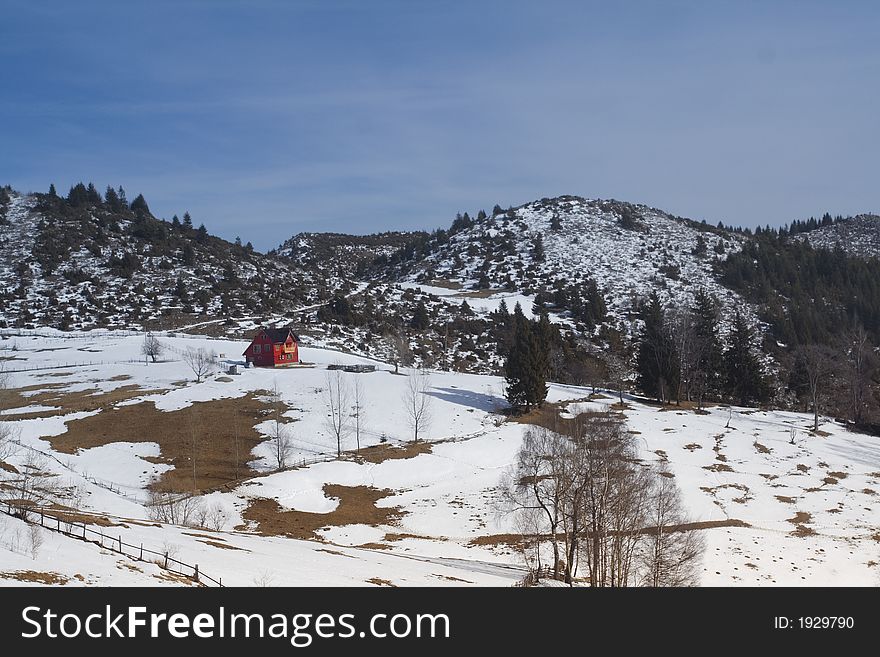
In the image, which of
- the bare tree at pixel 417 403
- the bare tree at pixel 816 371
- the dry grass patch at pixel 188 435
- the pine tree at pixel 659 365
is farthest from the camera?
the pine tree at pixel 659 365

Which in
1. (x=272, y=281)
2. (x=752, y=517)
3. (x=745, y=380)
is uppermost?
(x=272, y=281)

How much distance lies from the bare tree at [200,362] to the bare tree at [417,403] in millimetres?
27735

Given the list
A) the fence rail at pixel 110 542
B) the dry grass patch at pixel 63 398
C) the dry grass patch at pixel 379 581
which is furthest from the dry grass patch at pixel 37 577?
the dry grass patch at pixel 63 398

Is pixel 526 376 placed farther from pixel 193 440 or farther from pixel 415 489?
pixel 193 440

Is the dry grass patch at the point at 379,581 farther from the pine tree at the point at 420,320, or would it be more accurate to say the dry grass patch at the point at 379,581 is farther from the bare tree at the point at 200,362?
the pine tree at the point at 420,320

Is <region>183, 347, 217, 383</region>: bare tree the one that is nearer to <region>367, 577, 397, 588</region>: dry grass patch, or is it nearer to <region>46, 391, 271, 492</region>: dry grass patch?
<region>46, 391, 271, 492</region>: dry grass patch

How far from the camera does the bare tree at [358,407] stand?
6362 centimetres

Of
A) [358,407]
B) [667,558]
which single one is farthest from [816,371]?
[667,558]

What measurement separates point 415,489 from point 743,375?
60.8m

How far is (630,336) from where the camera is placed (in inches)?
5935
